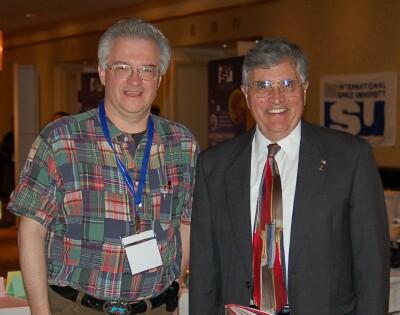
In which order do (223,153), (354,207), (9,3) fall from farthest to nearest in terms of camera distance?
(9,3), (223,153), (354,207)

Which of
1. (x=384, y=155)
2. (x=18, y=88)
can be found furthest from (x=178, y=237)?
(x=18, y=88)

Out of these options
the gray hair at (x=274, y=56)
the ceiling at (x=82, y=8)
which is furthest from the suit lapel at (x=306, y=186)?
the ceiling at (x=82, y=8)

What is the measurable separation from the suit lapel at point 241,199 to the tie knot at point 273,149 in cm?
10

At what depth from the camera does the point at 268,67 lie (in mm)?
2342

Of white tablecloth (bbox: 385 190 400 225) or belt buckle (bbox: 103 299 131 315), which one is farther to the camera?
white tablecloth (bbox: 385 190 400 225)

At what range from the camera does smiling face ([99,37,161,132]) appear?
2434mm

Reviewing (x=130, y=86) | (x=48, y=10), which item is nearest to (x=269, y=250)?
(x=130, y=86)

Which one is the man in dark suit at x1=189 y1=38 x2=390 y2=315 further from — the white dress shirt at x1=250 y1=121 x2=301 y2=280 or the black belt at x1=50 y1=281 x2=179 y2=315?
the black belt at x1=50 y1=281 x2=179 y2=315

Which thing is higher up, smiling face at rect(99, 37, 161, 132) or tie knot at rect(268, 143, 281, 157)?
smiling face at rect(99, 37, 161, 132)

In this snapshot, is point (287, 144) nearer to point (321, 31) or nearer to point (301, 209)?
point (301, 209)

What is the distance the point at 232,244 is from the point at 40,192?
61 cm

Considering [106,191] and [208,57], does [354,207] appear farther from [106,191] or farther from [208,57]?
[208,57]

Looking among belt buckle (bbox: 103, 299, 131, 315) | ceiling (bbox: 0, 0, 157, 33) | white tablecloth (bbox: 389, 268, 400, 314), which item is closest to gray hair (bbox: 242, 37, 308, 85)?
belt buckle (bbox: 103, 299, 131, 315)

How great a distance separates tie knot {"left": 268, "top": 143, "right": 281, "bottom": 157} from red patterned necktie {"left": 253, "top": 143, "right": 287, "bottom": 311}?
0.07 m
